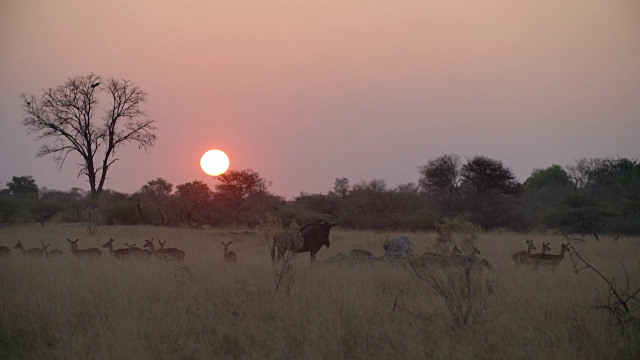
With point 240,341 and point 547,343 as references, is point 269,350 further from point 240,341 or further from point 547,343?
point 547,343

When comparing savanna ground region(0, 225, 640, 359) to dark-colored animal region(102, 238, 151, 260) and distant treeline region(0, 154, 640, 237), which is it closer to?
dark-colored animal region(102, 238, 151, 260)

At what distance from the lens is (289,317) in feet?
27.6

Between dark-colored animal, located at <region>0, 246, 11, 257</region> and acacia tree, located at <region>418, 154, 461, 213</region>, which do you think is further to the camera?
acacia tree, located at <region>418, 154, 461, 213</region>

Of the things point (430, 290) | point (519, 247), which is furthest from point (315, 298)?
point (519, 247)

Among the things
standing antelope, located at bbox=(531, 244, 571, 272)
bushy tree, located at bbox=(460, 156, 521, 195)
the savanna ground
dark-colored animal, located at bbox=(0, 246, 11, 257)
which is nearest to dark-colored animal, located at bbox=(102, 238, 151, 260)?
the savanna ground

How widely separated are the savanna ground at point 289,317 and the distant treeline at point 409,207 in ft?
64.1

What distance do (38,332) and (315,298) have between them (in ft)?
14.8

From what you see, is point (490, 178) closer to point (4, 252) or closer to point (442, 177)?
point (442, 177)

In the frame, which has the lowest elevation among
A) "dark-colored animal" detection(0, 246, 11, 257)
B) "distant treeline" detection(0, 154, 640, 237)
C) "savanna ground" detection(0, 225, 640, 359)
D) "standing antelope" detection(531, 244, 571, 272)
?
"savanna ground" detection(0, 225, 640, 359)

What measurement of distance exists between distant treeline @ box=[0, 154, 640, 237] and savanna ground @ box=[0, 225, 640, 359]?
1955 cm

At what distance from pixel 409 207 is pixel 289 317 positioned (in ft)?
110

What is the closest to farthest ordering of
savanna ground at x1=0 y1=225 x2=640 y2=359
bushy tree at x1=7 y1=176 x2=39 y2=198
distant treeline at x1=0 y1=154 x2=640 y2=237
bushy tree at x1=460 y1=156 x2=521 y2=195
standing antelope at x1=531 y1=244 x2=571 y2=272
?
savanna ground at x1=0 y1=225 x2=640 y2=359
standing antelope at x1=531 y1=244 x2=571 y2=272
distant treeline at x1=0 y1=154 x2=640 y2=237
bushy tree at x1=460 y1=156 x2=521 y2=195
bushy tree at x1=7 y1=176 x2=39 y2=198

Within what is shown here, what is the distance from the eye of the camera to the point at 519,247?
20906mm

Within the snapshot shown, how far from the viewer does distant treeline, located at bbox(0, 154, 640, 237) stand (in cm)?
3181
